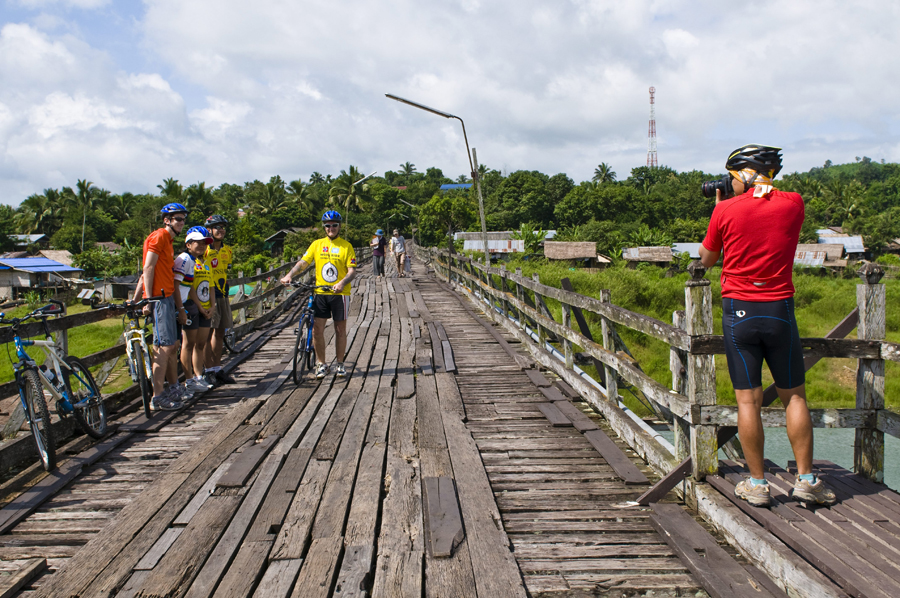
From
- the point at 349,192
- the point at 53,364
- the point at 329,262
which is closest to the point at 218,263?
the point at 329,262

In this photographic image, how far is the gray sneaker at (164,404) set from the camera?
227 inches

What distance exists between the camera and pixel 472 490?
12.6ft

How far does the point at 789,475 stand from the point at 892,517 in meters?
0.60

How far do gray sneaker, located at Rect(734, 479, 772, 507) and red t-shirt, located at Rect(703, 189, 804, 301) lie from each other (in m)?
0.98

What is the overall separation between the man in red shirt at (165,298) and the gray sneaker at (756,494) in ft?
15.8

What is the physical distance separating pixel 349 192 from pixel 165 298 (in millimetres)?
70807

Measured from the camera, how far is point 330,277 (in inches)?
271

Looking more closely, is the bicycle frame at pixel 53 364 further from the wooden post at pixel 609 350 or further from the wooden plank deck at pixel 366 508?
the wooden post at pixel 609 350

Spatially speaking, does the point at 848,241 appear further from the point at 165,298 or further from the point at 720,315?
the point at 165,298

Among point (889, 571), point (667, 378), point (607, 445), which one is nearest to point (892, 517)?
point (889, 571)

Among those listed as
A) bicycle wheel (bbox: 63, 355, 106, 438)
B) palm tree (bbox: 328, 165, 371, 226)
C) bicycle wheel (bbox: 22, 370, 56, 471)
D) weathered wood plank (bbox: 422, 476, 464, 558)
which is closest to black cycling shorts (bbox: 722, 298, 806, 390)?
weathered wood plank (bbox: 422, 476, 464, 558)

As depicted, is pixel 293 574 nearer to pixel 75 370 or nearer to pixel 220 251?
pixel 75 370

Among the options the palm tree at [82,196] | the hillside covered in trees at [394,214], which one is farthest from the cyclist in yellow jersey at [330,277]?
the palm tree at [82,196]

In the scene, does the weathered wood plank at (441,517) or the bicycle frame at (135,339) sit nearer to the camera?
the weathered wood plank at (441,517)
